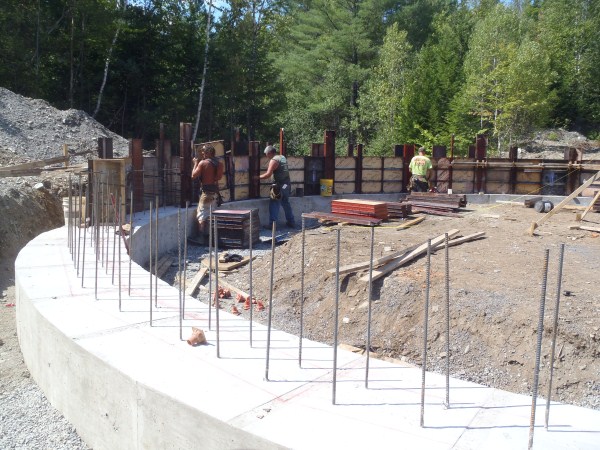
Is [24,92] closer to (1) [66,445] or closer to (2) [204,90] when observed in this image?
(2) [204,90]

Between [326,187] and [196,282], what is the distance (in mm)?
8682

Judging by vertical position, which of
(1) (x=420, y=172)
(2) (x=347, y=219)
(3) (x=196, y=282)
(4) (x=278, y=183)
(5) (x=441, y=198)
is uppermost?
(1) (x=420, y=172)

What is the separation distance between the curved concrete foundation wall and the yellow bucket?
12.7m

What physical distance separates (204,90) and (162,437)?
30593mm

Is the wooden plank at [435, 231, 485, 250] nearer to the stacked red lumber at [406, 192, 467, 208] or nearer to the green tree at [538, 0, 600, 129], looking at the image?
the stacked red lumber at [406, 192, 467, 208]

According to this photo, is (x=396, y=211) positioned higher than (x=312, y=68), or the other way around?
(x=312, y=68)

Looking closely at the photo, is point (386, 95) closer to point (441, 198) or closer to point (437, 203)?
point (441, 198)

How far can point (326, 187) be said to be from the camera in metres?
17.9

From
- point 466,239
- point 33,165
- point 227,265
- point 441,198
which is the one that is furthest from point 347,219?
point 33,165

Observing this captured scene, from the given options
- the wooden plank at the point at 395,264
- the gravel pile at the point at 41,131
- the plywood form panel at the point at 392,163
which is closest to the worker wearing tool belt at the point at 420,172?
the plywood form panel at the point at 392,163

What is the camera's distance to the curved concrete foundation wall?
3078 mm

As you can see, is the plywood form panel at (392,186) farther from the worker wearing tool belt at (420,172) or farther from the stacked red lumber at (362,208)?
the stacked red lumber at (362,208)

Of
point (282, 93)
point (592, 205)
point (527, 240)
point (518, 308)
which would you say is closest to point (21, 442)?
point (518, 308)

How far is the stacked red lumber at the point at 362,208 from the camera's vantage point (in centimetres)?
1479
